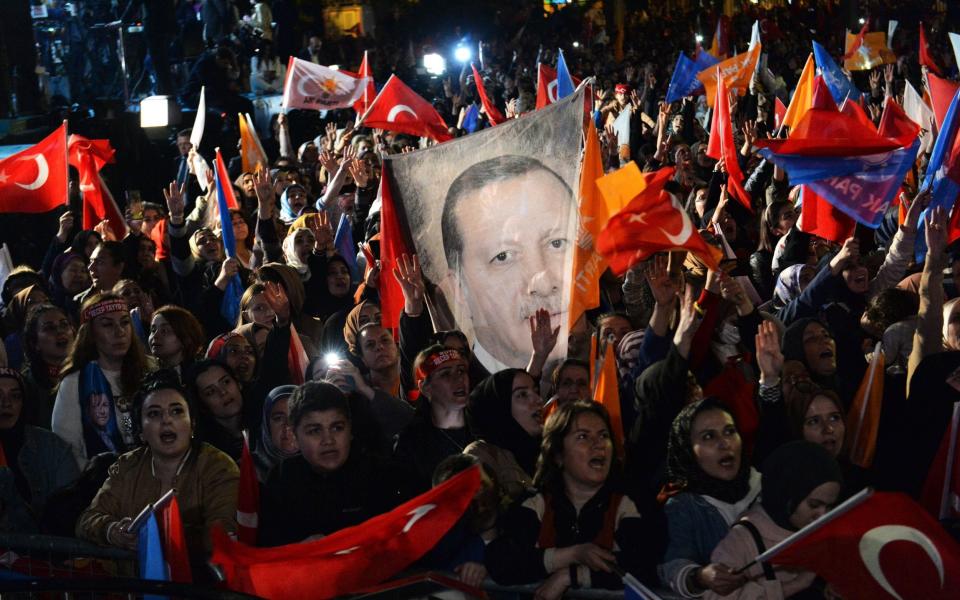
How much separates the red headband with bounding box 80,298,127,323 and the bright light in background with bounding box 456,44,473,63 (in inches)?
799

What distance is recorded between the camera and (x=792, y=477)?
3.93 m

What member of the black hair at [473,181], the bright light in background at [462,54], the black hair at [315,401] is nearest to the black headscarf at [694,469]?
the black hair at [315,401]

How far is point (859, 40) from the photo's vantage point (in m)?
17.1

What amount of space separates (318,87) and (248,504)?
→ 362 inches

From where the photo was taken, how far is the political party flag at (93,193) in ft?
32.8

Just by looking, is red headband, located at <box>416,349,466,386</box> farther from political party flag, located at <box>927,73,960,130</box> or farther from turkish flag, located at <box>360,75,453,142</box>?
turkish flag, located at <box>360,75,453,142</box>

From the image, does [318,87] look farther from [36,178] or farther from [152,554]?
[152,554]

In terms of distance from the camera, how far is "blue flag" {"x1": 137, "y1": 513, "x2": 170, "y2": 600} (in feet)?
13.8

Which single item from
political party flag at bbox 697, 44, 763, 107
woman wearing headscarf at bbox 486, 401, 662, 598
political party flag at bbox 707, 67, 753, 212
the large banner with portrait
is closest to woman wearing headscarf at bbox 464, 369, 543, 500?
woman wearing headscarf at bbox 486, 401, 662, 598

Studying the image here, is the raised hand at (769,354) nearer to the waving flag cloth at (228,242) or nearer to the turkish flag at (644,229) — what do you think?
the turkish flag at (644,229)

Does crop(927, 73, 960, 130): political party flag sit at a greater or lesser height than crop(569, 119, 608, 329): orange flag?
greater

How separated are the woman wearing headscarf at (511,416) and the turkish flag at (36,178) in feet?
17.3

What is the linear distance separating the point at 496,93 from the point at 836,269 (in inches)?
529

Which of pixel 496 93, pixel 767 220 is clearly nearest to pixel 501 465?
pixel 767 220
